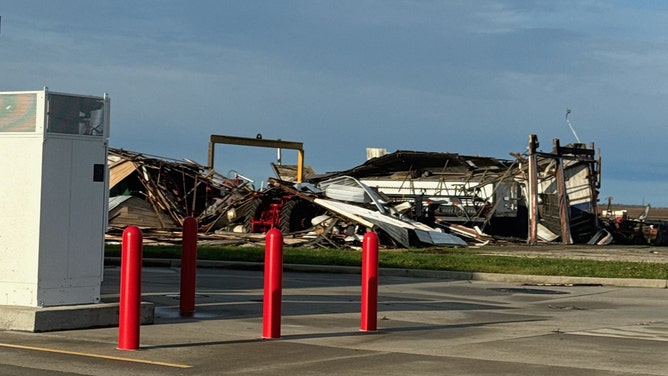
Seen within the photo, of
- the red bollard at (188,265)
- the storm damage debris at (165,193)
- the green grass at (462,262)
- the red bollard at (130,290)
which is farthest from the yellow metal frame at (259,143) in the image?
the red bollard at (130,290)

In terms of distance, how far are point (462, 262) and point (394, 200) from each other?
46.5ft

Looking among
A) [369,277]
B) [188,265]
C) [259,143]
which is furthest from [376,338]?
[259,143]

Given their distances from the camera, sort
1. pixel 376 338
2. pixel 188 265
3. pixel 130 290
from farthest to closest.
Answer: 1. pixel 188 265
2. pixel 376 338
3. pixel 130 290

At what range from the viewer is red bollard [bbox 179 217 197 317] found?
12.8 m

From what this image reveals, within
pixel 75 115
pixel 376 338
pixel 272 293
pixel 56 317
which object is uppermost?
pixel 75 115

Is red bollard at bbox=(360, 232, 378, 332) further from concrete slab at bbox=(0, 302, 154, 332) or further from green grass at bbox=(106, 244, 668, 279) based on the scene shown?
green grass at bbox=(106, 244, 668, 279)

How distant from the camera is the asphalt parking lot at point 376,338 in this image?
917cm

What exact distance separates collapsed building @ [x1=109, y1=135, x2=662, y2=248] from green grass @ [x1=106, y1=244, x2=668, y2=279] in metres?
5.69

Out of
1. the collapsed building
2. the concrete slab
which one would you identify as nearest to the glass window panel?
the concrete slab

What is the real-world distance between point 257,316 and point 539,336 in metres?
3.61

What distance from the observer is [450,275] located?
70.4 ft

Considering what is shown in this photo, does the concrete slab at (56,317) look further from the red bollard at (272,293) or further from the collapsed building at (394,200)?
the collapsed building at (394,200)

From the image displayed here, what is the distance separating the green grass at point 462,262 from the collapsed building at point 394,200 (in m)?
5.69

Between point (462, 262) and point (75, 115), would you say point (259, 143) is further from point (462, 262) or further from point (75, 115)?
point (75, 115)
